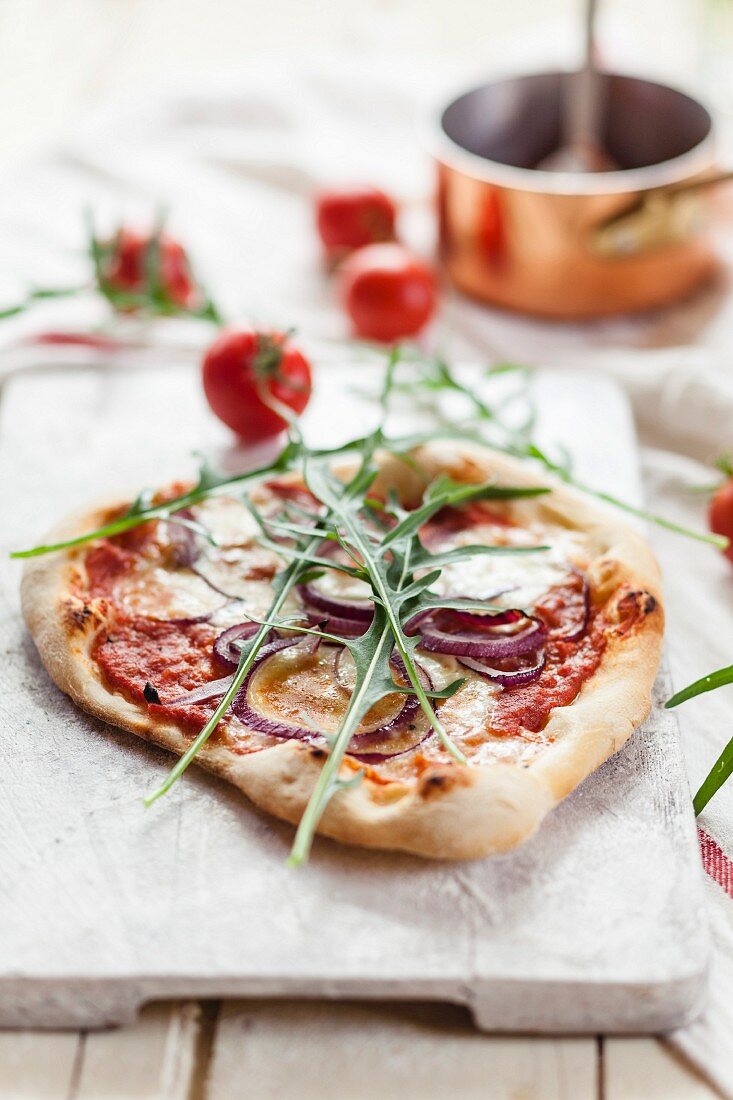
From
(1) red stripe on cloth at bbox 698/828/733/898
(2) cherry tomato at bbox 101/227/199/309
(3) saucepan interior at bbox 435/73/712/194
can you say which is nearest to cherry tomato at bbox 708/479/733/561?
(1) red stripe on cloth at bbox 698/828/733/898

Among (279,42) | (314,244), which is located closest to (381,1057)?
(314,244)

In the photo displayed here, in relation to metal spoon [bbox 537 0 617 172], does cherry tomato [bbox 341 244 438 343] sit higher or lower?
lower

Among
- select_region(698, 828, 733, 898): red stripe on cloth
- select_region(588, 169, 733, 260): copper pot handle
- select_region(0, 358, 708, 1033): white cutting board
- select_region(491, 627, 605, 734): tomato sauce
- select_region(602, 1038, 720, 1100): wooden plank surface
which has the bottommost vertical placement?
select_region(698, 828, 733, 898): red stripe on cloth

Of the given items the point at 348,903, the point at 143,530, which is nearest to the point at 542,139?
the point at 143,530

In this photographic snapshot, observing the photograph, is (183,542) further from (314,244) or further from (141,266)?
(314,244)

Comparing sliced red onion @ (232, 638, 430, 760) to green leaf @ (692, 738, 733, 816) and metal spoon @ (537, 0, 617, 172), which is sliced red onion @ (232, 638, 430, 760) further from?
metal spoon @ (537, 0, 617, 172)

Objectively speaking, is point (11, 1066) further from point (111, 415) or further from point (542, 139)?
point (542, 139)
